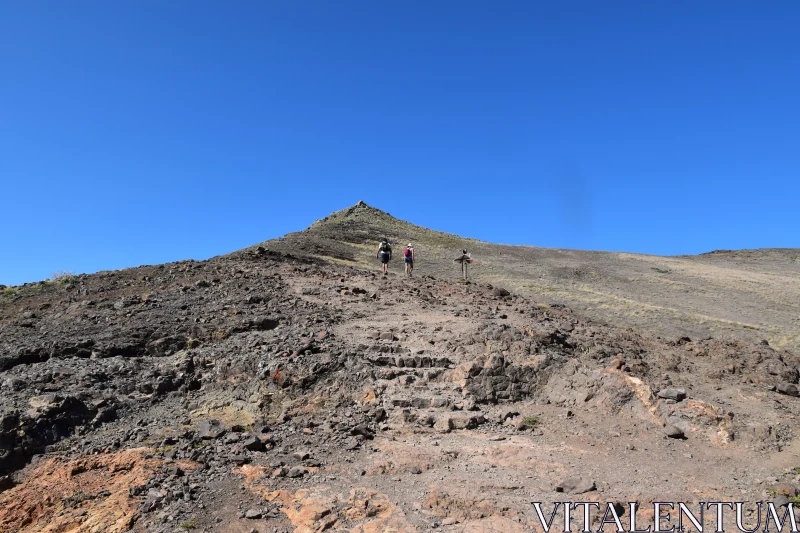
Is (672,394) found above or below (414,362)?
below

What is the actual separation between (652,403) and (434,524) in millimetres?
4830

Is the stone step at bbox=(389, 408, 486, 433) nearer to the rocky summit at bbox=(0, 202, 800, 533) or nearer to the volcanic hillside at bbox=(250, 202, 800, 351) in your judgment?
the rocky summit at bbox=(0, 202, 800, 533)

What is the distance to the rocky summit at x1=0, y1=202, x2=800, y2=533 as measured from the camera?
6.27 meters

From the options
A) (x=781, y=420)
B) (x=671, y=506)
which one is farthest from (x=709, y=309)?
(x=671, y=506)

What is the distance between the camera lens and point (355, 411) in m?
8.77

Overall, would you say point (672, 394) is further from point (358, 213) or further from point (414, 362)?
point (358, 213)

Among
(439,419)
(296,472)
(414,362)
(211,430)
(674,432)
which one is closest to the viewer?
(296,472)

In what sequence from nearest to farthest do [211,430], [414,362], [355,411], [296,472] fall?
1. [296,472]
2. [211,430]
3. [355,411]
4. [414,362]

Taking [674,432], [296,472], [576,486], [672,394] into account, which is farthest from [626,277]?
[296,472]

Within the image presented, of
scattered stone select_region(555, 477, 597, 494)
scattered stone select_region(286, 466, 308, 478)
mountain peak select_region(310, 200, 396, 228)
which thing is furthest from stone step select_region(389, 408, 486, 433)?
mountain peak select_region(310, 200, 396, 228)

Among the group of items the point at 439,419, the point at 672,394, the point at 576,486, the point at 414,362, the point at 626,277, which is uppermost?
the point at 626,277

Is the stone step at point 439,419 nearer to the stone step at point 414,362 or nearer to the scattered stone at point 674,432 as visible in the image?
the stone step at point 414,362

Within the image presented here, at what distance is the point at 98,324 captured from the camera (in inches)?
512

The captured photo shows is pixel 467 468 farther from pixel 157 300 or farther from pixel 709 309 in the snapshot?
pixel 709 309
